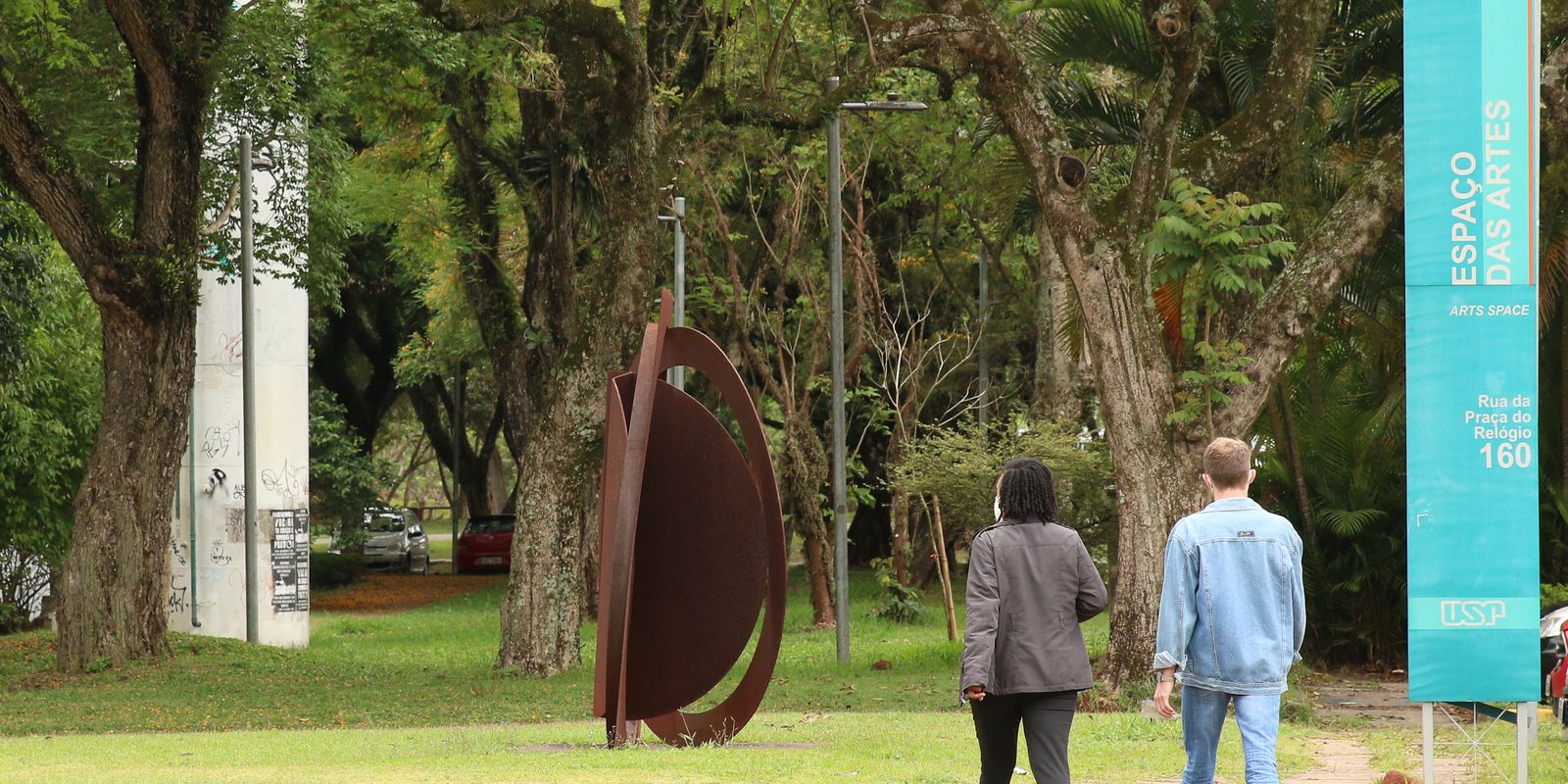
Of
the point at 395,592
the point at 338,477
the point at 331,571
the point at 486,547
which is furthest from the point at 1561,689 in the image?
the point at 486,547

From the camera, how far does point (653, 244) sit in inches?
644

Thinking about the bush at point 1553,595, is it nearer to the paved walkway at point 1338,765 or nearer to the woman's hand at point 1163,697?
the paved walkway at point 1338,765

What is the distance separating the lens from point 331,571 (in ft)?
118

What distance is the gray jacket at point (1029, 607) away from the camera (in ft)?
19.9

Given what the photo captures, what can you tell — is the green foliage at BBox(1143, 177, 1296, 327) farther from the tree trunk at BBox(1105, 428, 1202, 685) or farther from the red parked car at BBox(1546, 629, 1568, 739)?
the red parked car at BBox(1546, 629, 1568, 739)

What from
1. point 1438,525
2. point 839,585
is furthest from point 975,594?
point 839,585

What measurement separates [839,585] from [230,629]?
1050 centimetres

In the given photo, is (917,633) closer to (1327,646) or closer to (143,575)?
(1327,646)

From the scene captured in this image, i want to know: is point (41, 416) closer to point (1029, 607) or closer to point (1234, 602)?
point (1029, 607)

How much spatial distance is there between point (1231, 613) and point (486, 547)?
35567 millimetres

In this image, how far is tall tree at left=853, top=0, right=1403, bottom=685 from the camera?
13.2 m

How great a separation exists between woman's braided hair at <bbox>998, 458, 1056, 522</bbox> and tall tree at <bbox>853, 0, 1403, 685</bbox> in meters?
7.19

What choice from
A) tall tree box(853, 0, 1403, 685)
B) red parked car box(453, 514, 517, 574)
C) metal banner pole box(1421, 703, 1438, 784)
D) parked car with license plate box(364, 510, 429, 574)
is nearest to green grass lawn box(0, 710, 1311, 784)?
metal banner pole box(1421, 703, 1438, 784)

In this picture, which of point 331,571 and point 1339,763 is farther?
point 331,571
